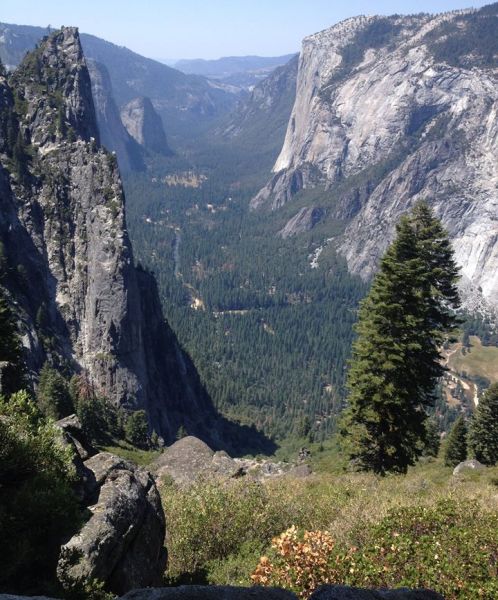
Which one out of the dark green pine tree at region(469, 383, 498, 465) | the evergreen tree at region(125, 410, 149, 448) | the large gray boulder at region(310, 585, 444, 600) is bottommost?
the evergreen tree at region(125, 410, 149, 448)

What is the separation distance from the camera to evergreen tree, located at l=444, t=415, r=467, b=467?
74.4m

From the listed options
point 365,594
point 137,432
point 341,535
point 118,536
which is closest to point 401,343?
point 341,535

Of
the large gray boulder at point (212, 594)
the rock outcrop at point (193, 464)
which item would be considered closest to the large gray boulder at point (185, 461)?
the rock outcrop at point (193, 464)

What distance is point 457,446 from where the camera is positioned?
247ft

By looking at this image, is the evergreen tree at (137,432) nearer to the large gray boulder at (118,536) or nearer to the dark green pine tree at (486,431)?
the dark green pine tree at (486,431)

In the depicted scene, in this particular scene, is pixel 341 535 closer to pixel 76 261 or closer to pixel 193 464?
pixel 193 464

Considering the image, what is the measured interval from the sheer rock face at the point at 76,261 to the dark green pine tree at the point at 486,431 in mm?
74214

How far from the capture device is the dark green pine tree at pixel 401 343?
3475 centimetres

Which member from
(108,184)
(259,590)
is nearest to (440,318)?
(259,590)

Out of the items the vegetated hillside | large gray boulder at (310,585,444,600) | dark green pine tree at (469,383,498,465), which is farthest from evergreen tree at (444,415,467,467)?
large gray boulder at (310,585,444,600)

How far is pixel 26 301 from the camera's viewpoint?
10944 cm

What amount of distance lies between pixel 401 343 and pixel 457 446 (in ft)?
159

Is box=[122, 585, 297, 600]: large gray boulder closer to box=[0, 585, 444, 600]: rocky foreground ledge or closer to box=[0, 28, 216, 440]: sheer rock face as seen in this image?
box=[0, 585, 444, 600]: rocky foreground ledge

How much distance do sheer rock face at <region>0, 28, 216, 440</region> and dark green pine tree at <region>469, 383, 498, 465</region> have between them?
74.2m
